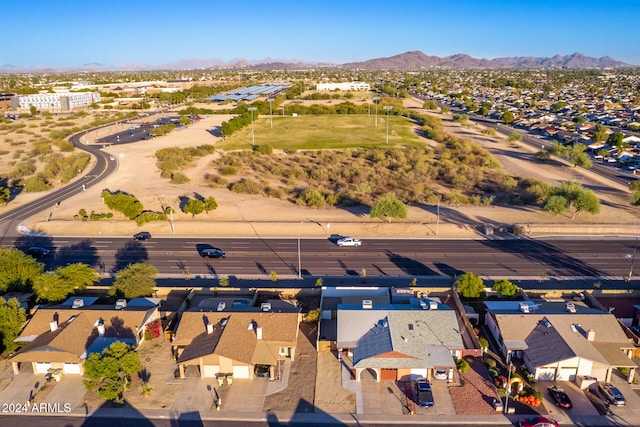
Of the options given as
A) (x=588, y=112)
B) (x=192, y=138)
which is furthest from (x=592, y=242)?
(x=588, y=112)

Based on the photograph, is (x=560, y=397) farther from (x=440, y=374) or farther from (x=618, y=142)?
(x=618, y=142)

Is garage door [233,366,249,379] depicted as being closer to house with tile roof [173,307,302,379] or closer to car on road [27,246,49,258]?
house with tile roof [173,307,302,379]

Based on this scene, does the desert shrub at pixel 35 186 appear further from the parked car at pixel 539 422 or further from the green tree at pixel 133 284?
the parked car at pixel 539 422

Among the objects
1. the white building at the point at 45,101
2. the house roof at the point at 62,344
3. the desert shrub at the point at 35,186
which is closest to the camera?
the house roof at the point at 62,344

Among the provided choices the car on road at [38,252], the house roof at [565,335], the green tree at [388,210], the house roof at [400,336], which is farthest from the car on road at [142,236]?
the house roof at [565,335]

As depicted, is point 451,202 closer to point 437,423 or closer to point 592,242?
point 592,242

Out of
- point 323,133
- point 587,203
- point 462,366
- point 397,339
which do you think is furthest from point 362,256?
point 323,133
